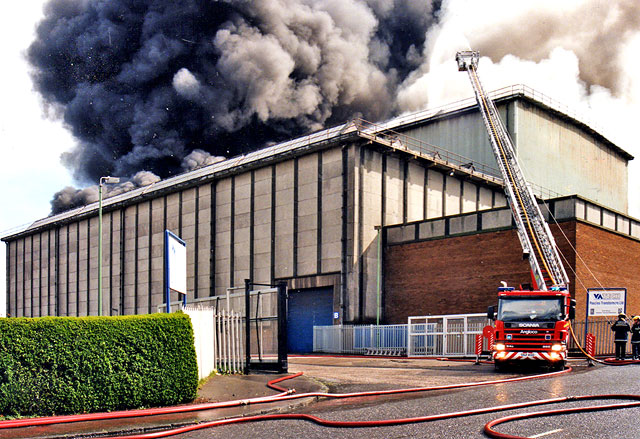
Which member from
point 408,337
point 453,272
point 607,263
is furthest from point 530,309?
point 607,263

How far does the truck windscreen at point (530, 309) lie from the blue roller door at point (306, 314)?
18.0 metres

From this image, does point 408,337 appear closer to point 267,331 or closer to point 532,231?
point 532,231

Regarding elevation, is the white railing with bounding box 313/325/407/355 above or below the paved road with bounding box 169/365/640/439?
below

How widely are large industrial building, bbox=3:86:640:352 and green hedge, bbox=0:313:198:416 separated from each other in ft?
75.6

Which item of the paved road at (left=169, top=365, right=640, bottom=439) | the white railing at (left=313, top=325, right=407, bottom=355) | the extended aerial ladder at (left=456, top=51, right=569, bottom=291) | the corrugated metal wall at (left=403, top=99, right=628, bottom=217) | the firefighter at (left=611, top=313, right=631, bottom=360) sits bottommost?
the white railing at (left=313, top=325, right=407, bottom=355)

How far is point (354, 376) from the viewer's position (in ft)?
58.9

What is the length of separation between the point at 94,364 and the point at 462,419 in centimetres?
574

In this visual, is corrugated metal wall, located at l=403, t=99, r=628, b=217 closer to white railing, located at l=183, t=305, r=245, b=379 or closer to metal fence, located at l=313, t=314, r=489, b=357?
metal fence, located at l=313, t=314, r=489, b=357

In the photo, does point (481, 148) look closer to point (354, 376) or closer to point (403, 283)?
point (403, 283)

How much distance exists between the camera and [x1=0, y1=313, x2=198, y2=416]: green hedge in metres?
10.4

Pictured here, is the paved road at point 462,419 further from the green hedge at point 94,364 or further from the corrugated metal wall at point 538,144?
the corrugated metal wall at point 538,144

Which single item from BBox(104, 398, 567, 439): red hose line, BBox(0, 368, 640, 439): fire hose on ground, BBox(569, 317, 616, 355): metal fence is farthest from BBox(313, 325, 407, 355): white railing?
BBox(104, 398, 567, 439): red hose line

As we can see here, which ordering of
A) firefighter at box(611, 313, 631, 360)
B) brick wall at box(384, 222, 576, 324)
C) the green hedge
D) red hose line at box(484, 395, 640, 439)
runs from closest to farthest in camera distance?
1. red hose line at box(484, 395, 640, 439)
2. the green hedge
3. firefighter at box(611, 313, 631, 360)
4. brick wall at box(384, 222, 576, 324)

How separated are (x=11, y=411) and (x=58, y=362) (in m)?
0.94
